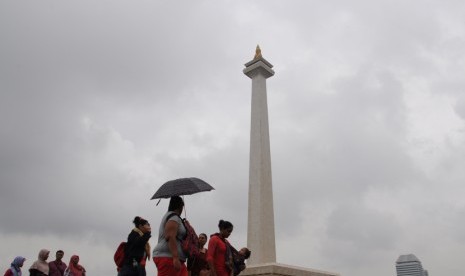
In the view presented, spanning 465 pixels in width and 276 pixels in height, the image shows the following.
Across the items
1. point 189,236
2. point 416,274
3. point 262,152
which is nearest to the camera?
point 189,236

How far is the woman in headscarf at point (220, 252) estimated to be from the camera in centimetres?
593

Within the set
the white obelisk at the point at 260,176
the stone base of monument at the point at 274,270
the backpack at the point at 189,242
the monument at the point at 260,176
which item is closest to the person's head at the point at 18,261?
the stone base of monument at the point at 274,270

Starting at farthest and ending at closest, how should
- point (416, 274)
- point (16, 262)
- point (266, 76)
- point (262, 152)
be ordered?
point (416, 274), point (266, 76), point (262, 152), point (16, 262)

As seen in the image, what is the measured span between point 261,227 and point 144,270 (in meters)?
Result: 8.22

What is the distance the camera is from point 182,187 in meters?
5.61

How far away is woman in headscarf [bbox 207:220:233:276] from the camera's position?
5.93 metres

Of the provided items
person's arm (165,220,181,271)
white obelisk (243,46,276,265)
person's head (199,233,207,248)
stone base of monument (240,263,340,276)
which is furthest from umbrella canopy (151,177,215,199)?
white obelisk (243,46,276,265)

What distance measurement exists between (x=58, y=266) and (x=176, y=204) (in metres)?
5.60

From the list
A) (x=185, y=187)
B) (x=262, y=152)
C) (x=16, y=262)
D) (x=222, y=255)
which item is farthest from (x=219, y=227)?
(x=262, y=152)

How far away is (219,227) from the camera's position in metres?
6.16

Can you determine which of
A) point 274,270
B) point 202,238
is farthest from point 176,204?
point 274,270

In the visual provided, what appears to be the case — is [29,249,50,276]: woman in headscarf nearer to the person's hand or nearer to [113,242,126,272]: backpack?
[113,242,126,272]: backpack

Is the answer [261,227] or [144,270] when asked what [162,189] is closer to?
[144,270]

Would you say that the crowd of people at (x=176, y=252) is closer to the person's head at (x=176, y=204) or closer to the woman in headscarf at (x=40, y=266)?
the person's head at (x=176, y=204)
